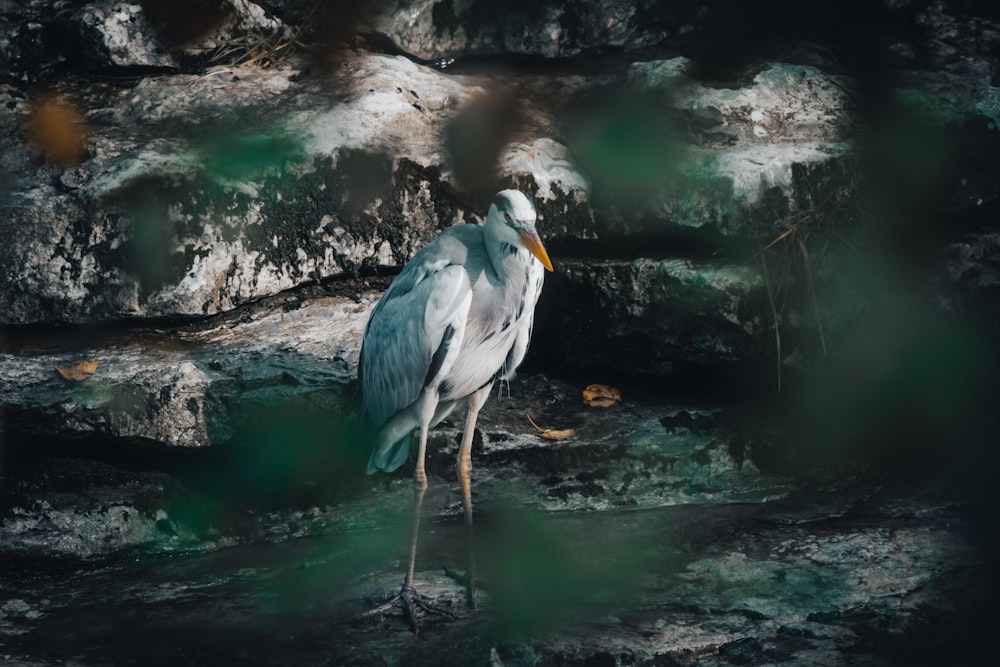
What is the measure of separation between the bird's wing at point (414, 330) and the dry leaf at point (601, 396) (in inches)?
44.6

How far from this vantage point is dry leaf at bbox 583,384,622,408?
4.91 metres

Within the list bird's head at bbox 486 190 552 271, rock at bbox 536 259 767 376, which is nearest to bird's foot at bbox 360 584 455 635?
bird's head at bbox 486 190 552 271

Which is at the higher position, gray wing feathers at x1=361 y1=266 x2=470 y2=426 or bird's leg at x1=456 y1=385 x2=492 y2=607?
gray wing feathers at x1=361 y1=266 x2=470 y2=426

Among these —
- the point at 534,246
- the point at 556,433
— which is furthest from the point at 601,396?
the point at 534,246

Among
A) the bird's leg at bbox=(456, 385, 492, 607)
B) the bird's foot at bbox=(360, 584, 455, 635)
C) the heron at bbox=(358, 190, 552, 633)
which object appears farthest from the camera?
the bird's leg at bbox=(456, 385, 492, 607)

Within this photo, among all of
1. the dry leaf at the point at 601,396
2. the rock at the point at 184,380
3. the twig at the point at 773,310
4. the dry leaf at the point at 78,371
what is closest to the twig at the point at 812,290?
the twig at the point at 773,310

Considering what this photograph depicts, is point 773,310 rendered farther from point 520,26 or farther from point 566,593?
point 520,26

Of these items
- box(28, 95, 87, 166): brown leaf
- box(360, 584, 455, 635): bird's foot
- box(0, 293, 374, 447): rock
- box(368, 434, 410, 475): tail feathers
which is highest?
box(28, 95, 87, 166): brown leaf

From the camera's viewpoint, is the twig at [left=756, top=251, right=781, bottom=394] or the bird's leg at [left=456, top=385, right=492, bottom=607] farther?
the twig at [left=756, top=251, right=781, bottom=394]

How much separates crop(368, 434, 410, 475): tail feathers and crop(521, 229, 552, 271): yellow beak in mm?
1015

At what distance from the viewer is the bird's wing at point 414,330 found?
12.7ft

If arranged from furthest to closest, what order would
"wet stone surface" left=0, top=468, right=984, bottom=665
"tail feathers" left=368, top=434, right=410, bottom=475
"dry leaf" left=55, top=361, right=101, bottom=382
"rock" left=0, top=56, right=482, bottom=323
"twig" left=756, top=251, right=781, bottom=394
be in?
"rock" left=0, top=56, right=482, bottom=323 → "twig" left=756, top=251, right=781, bottom=394 → "dry leaf" left=55, top=361, right=101, bottom=382 → "tail feathers" left=368, top=434, right=410, bottom=475 → "wet stone surface" left=0, top=468, right=984, bottom=665

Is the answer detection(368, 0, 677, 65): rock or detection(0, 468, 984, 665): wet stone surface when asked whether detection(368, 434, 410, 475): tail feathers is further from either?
detection(368, 0, 677, 65): rock

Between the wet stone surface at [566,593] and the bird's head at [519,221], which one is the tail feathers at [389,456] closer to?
the wet stone surface at [566,593]
